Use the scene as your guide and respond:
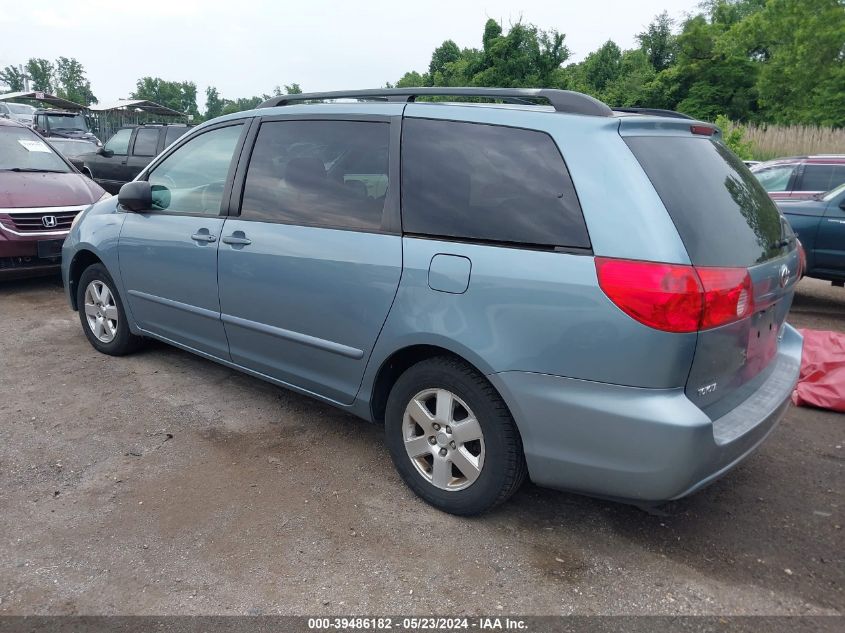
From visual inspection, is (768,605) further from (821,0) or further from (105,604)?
(821,0)

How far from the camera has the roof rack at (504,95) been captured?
2.69m

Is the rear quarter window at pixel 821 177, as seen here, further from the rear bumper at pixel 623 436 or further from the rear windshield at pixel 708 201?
the rear bumper at pixel 623 436

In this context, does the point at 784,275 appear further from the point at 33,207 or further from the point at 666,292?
the point at 33,207

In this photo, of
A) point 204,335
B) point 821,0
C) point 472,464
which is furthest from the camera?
point 821,0

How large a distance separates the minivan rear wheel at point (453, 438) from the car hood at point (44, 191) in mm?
5561

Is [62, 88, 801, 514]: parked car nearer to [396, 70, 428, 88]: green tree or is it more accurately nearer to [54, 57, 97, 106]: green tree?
[396, 70, 428, 88]: green tree

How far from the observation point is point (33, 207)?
22.2 ft

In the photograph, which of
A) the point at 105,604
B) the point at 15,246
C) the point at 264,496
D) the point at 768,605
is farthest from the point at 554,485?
the point at 15,246

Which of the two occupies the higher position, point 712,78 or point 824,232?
point 712,78

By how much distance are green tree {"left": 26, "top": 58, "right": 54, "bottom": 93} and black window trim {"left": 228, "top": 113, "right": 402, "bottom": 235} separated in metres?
109

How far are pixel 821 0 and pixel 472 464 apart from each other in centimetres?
4028

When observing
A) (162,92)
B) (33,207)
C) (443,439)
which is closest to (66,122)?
(33,207)

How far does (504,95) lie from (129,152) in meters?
13.0

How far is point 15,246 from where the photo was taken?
21.7ft
